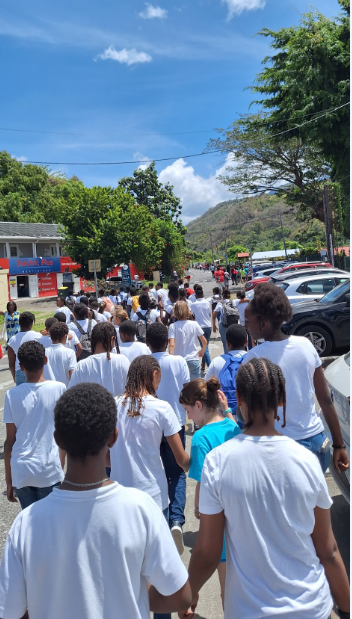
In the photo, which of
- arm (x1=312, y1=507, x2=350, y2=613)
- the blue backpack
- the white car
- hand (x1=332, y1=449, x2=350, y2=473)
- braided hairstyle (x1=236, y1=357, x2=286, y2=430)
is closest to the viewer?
arm (x1=312, y1=507, x2=350, y2=613)

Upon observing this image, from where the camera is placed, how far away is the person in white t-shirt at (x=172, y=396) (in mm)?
3685

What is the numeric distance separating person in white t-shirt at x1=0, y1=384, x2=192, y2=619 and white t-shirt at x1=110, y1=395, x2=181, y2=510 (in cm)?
121

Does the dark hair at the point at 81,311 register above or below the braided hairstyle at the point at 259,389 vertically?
above

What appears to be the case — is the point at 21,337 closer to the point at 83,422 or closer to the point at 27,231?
the point at 83,422

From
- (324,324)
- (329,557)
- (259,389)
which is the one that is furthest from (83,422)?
(324,324)

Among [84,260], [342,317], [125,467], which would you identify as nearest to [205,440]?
[125,467]

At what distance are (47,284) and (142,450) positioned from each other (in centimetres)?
4314

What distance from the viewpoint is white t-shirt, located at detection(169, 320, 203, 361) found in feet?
21.6

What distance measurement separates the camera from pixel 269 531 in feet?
5.99

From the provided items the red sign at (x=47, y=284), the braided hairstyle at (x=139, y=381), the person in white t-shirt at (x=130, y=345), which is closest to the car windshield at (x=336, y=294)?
the person in white t-shirt at (x=130, y=345)

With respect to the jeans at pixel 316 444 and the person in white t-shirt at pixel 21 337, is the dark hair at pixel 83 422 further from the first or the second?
the person in white t-shirt at pixel 21 337

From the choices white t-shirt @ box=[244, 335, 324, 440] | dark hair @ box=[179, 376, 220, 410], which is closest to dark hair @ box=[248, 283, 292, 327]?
white t-shirt @ box=[244, 335, 324, 440]

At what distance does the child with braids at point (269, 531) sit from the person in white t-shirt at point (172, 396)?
1639 mm

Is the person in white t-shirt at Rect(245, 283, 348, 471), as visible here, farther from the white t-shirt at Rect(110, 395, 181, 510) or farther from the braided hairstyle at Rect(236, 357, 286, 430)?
the braided hairstyle at Rect(236, 357, 286, 430)
